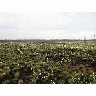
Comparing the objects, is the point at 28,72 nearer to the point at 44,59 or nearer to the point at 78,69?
the point at 44,59

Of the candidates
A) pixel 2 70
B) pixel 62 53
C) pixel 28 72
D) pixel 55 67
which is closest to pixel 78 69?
pixel 55 67

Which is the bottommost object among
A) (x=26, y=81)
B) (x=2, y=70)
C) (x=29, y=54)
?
(x=26, y=81)

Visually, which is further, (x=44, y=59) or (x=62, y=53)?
(x=62, y=53)

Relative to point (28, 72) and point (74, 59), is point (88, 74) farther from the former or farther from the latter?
point (28, 72)

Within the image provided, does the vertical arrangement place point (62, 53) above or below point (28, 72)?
above

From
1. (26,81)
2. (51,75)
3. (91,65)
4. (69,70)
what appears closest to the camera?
(26,81)

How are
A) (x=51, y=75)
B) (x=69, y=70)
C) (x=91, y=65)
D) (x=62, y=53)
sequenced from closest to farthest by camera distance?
(x=51, y=75)
(x=69, y=70)
(x=91, y=65)
(x=62, y=53)
